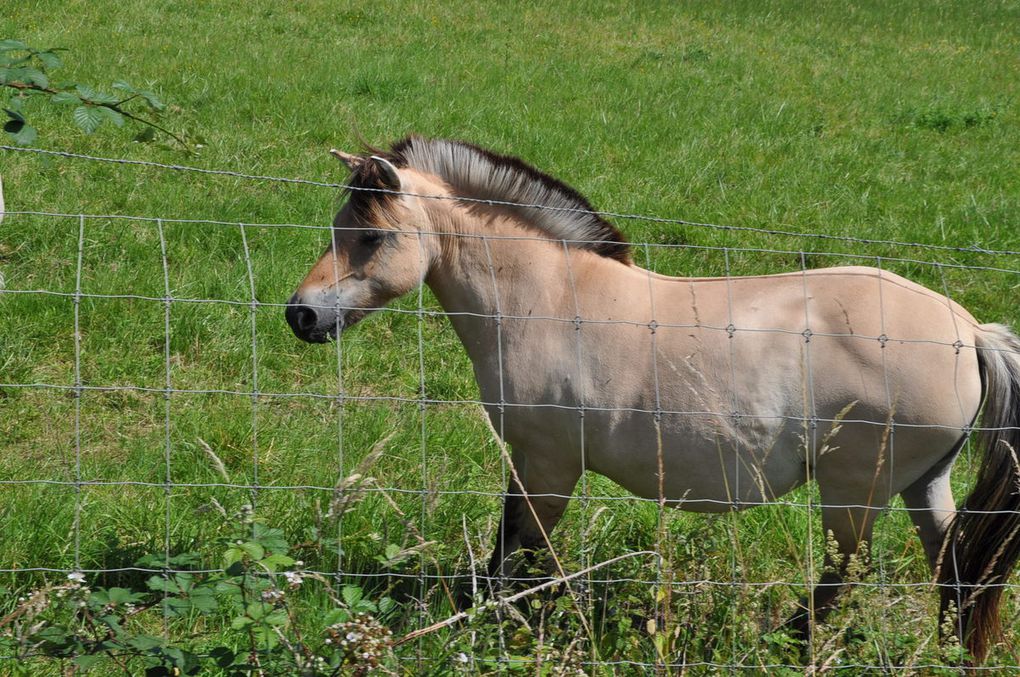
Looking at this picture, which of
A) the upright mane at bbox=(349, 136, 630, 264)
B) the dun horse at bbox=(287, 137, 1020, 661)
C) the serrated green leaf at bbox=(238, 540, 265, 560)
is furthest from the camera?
the upright mane at bbox=(349, 136, 630, 264)

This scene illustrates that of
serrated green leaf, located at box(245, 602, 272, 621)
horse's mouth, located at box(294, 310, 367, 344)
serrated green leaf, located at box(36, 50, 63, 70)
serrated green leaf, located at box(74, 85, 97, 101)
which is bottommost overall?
serrated green leaf, located at box(245, 602, 272, 621)

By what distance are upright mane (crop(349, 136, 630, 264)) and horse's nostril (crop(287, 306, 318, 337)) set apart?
2.23 ft

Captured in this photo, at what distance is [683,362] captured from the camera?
135 inches

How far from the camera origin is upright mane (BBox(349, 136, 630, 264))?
372 cm

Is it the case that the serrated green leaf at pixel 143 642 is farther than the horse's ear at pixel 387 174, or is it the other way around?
the horse's ear at pixel 387 174

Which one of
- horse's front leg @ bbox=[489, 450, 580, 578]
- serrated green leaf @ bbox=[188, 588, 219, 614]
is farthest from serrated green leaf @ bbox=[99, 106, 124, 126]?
horse's front leg @ bbox=[489, 450, 580, 578]

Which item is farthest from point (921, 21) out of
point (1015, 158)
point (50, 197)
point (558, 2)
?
point (50, 197)

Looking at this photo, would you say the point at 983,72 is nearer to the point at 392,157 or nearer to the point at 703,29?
the point at 703,29

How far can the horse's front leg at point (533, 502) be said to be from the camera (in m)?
3.58

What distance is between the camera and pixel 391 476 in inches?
177

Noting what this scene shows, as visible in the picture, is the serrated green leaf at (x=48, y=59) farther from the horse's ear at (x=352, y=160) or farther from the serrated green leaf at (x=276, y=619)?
the serrated green leaf at (x=276, y=619)

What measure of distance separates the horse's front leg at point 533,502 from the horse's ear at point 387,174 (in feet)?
3.57

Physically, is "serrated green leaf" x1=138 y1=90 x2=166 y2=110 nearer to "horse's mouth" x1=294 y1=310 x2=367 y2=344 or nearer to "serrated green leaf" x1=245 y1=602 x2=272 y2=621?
"horse's mouth" x1=294 y1=310 x2=367 y2=344

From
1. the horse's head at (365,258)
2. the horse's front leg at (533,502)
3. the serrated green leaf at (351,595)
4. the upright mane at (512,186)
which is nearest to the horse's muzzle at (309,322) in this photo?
the horse's head at (365,258)
